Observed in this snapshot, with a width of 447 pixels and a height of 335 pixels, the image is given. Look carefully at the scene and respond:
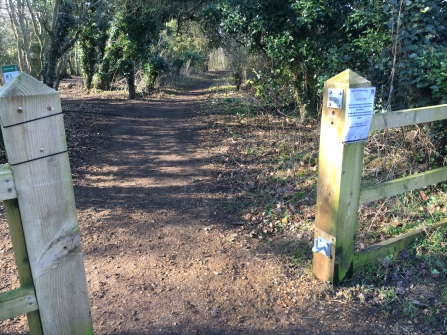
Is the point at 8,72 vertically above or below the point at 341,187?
above

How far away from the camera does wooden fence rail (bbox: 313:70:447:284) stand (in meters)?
3.12

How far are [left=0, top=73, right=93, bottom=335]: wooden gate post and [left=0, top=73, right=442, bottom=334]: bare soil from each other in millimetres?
1139

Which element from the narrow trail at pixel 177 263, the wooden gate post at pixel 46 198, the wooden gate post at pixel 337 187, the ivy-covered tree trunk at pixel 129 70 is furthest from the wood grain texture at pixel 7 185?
the ivy-covered tree trunk at pixel 129 70

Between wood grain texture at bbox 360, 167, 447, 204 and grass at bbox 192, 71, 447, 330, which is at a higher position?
wood grain texture at bbox 360, 167, 447, 204

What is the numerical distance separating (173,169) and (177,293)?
172 inches

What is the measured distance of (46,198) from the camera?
1.90 m

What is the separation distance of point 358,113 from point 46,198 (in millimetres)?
2337

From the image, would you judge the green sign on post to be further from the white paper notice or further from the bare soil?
the white paper notice

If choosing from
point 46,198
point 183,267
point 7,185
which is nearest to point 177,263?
point 183,267

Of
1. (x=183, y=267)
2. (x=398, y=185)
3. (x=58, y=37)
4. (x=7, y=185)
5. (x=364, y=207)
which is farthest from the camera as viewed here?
(x=58, y=37)

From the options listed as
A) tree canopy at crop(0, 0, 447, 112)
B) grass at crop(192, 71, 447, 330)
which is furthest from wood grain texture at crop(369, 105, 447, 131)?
tree canopy at crop(0, 0, 447, 112)

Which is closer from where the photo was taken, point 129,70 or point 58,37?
point 58,37

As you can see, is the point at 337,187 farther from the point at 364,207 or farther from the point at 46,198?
the point at 46,198

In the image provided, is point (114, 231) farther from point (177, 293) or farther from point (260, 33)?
point (260, 33)
